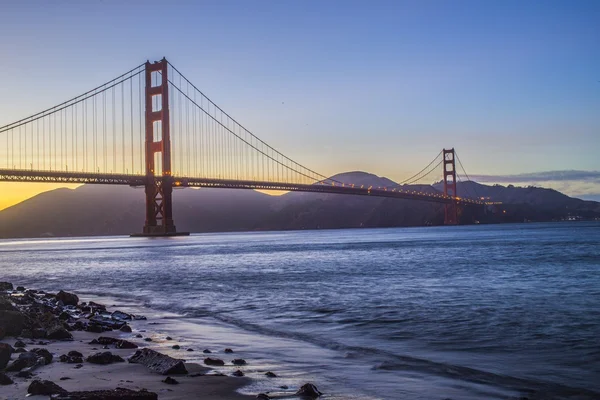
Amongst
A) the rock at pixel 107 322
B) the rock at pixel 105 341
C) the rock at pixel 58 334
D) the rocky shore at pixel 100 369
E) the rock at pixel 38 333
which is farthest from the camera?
the rock at pixel 107 322

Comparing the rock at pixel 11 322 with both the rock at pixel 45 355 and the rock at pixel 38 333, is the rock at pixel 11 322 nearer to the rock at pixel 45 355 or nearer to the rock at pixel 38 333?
the rock at pixel 38 333

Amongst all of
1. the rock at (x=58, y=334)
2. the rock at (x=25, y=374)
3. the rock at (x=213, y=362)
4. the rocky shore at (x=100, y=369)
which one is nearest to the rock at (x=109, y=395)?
the rocky shore at (x=100, y=369)

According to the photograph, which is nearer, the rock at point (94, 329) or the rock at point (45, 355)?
the rock at point (45, 355)

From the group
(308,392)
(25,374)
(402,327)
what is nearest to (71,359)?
(25,374)

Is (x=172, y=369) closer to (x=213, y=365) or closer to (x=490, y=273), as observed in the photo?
(x=213, y=365)

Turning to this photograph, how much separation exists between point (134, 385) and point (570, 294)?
40.5 ft

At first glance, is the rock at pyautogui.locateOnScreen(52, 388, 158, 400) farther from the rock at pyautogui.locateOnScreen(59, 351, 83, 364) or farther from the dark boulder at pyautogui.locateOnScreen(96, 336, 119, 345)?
the dark boulder at pyautogui.locateOnScreen(96, 336, 119, 345)

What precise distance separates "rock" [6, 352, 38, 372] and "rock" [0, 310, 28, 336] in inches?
71.8

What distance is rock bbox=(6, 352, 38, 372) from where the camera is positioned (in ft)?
20.0

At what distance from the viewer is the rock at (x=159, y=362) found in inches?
250

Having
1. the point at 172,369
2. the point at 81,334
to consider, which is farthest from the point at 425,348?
the point at 81,334

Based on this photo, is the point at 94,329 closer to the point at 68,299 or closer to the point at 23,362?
the point at 23,362

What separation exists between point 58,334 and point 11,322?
2.24 feet

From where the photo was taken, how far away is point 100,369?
255 inches
